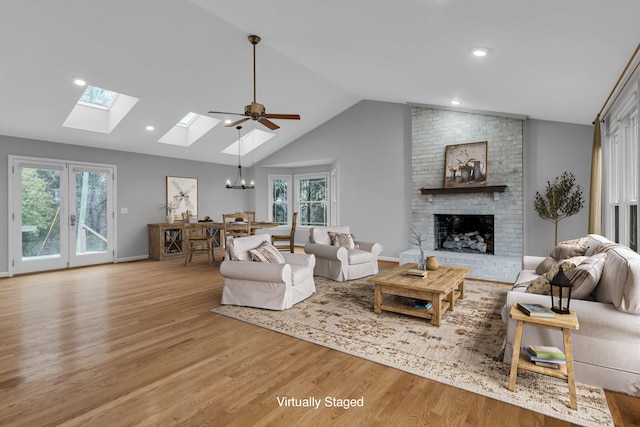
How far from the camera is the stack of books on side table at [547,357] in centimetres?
208

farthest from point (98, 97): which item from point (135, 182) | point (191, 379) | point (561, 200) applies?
point (561, 200)

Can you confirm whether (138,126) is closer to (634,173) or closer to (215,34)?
(215,34)

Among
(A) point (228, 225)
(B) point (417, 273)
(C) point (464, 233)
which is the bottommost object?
(B) point (417, 273)

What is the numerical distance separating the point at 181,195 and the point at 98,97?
2808 mm

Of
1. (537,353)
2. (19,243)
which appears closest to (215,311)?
(537,353)

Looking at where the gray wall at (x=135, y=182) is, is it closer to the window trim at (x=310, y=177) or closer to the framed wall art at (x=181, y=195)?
the framed wall art at (x=181, y=195)

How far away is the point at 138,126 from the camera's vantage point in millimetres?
6168

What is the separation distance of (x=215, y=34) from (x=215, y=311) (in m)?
3.41

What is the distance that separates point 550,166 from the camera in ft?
18.0

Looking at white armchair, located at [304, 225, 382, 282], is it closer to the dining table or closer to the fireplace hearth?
the dining table

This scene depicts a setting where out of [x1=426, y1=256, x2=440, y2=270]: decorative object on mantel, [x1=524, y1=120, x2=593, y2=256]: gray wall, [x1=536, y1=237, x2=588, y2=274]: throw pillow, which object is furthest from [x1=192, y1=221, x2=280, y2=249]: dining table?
[x1=524, y1=120, x2=593, y2=256]: gray wall

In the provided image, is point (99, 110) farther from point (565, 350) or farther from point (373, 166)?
point (565, 350)

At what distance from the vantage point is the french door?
5.82 meters

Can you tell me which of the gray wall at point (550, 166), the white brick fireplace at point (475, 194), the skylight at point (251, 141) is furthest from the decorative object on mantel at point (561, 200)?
the skylight at point (251, 141)
